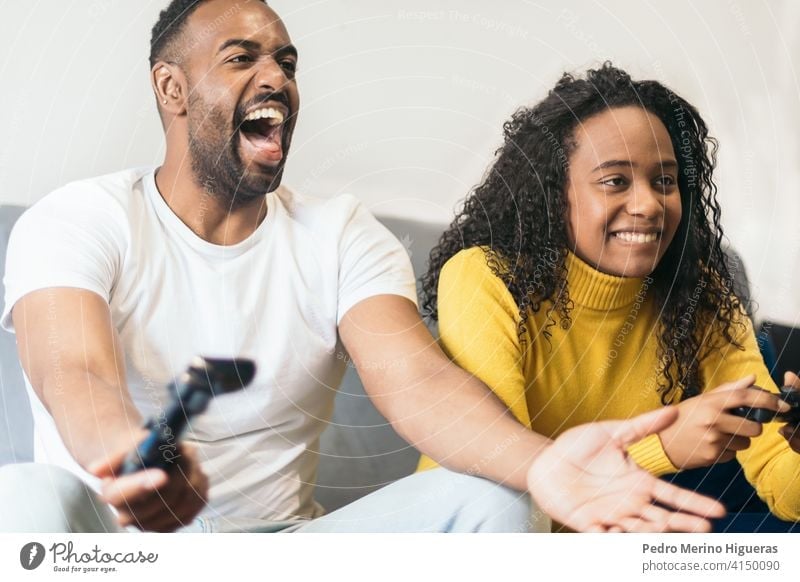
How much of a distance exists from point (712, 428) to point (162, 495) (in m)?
0.52

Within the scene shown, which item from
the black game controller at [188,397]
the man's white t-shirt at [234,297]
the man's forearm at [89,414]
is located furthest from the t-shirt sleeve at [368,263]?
the man's forearm at [89,414]

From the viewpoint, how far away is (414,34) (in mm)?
874

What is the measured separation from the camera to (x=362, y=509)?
2.88 ft

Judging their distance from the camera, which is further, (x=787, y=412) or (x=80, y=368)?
(x=787, y=412)

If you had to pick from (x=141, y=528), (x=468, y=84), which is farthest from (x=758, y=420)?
(x=141, y=528)

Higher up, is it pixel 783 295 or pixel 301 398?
pixel 783 295

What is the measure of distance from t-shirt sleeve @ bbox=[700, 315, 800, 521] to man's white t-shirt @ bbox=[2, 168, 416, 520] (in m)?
0.32

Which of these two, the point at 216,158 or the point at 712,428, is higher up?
the point at 216,158

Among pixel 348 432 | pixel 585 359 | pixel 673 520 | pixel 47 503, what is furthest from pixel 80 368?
pixel 673 520

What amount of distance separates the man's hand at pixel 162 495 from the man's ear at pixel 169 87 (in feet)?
1.00

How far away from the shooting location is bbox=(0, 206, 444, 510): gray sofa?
0.85 meters

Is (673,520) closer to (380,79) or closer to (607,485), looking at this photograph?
(607,485)

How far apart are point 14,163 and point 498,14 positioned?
47 cm
